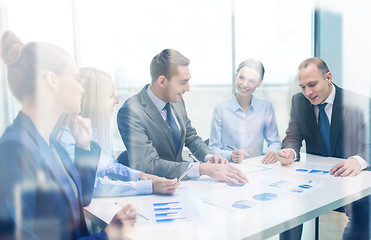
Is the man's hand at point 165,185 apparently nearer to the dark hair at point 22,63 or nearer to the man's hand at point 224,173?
the man's hand at point 224,173

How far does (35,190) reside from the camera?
695mm

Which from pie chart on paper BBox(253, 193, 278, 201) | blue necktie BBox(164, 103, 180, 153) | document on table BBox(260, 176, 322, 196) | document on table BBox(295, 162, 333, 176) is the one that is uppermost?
blue necktie BBox(164, 103, 180, 153)

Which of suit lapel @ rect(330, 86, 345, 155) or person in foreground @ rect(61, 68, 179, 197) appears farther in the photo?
suit lapel @ rect(330, 86, 345, 155)

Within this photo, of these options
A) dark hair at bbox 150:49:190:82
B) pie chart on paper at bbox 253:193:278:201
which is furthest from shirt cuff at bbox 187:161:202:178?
dark hair at bbox 150:49:190:82

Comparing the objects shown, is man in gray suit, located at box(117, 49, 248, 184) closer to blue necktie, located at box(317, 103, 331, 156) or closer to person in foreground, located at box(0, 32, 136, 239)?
person in foreground, located at box(0, 32, 136, 239)

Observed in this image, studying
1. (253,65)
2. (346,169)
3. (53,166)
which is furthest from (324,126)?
(53,166)

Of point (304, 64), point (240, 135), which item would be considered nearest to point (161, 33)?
point (240, 135)

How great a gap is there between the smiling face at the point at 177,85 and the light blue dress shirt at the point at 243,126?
51 centimetres

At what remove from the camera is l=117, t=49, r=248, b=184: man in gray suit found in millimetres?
1250

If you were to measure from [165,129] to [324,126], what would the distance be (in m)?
0.87

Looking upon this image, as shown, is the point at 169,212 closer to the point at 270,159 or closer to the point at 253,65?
the point at 270,159

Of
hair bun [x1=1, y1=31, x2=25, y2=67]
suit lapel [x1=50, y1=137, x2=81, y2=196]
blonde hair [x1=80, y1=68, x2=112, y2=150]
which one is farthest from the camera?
blonde hair [x1=80, y1=68, x2=112, y2=150]

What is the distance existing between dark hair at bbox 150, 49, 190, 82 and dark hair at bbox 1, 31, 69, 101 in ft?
3.21

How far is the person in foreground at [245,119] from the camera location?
7.00 feet
